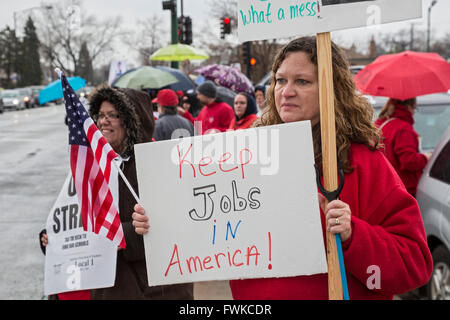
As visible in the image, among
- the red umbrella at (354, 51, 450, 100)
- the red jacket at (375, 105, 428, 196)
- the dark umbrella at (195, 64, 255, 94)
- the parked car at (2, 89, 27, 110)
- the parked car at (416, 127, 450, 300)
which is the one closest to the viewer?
the parked car at (416, 127, 450, 300)

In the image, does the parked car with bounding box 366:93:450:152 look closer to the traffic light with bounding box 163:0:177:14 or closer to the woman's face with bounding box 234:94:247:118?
the woman's face with bounding box 234:94:247:118

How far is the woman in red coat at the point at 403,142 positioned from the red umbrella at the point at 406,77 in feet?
0.40

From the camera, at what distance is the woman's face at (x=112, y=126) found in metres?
2.92

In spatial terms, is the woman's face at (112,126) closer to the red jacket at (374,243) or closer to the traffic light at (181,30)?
the red jacket at (374,243)

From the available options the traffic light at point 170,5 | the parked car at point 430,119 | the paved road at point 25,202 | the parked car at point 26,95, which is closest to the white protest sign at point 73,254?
the paved road at point 25,202

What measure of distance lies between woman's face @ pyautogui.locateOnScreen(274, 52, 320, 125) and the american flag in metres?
0.76

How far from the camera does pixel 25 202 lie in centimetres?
943

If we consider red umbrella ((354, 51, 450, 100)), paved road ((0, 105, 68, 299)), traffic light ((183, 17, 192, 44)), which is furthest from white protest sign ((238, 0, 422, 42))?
traffic light ((183, 17, 192, 44))

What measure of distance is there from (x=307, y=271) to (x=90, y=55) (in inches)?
2682

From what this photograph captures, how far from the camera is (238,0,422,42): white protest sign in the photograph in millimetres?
1734

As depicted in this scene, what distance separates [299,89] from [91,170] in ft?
3.22

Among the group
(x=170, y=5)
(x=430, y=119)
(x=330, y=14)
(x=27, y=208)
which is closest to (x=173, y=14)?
(x=170, y=5)

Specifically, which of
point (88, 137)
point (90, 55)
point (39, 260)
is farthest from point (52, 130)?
point (90, 55)

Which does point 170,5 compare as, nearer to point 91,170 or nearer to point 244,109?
point 244,109
